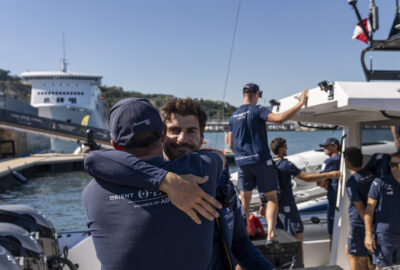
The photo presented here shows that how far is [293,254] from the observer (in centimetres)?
322

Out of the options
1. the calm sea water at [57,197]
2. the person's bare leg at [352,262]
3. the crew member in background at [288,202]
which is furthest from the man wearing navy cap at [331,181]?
the calm sea water at [57,197]

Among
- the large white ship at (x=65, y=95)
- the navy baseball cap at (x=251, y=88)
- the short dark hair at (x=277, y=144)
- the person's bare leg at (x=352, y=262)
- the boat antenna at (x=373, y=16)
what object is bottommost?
the person's bare leg at (x=352, y=262)

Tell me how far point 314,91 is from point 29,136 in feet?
115

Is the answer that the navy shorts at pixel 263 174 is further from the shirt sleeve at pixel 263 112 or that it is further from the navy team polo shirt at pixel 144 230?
the navy team polo shirt at pixel 144 230

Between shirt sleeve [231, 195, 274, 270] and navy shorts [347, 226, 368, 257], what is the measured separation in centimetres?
232

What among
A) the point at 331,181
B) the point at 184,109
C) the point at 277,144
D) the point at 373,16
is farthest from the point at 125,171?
the point at 331,181

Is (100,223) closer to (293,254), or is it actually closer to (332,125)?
(293,254)

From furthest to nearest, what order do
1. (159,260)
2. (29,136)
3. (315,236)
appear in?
(29,136) → (315,236) → (159,260)

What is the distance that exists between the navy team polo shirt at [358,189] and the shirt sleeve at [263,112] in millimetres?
1043

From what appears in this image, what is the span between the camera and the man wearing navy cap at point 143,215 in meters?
1.16

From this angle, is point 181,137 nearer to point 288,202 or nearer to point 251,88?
point 251,88

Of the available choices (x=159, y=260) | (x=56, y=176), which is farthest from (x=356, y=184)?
(x=56, y=176)

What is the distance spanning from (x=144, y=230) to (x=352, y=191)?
9.50 feet

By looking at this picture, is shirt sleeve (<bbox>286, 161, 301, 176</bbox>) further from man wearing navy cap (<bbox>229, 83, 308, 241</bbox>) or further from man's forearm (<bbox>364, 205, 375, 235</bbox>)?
man's forearm (<bbox>364, 205, 375, 235</bbox>)
